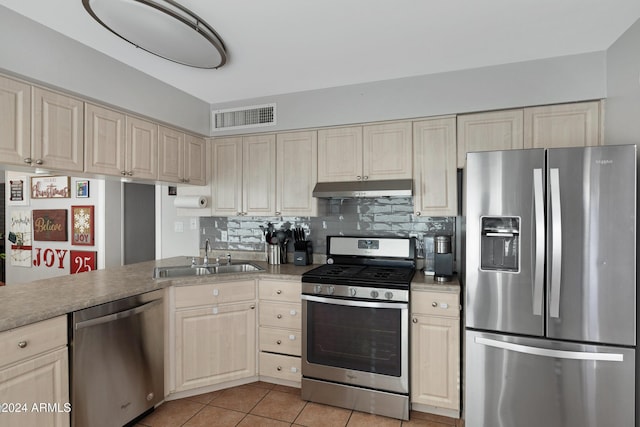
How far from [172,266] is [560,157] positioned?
304 cm

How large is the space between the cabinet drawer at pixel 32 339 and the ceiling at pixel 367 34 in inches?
65.0

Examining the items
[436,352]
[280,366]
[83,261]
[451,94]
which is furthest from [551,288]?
[83,261]

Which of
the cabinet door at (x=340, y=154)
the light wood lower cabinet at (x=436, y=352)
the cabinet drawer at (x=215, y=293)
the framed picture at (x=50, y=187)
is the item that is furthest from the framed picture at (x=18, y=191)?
the light wood lower cabinet at (x=436, y=352)

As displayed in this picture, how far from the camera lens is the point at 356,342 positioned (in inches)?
93.9

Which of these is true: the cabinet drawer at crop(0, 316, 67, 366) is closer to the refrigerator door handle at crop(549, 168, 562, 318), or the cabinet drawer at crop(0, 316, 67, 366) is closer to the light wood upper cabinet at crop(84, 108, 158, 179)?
the light wood upper cabinet at crop(84, 108, 158, 179)

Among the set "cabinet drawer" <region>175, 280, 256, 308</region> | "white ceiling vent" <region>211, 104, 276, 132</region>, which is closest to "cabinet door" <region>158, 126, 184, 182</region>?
"white ceiling vent" <region>211, 104, 276, 132</region>

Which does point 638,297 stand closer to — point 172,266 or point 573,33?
point 573,33

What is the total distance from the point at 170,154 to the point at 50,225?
2.92 metres

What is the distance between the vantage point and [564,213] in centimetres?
183

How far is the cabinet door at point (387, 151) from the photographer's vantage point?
268cm

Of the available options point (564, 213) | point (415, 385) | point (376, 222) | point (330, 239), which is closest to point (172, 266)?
point (330, 239)

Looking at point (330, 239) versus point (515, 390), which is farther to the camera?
point (330, 239)

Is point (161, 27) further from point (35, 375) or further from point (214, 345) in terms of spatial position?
point (214, 345)

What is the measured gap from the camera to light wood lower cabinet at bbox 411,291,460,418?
7.40 feet
